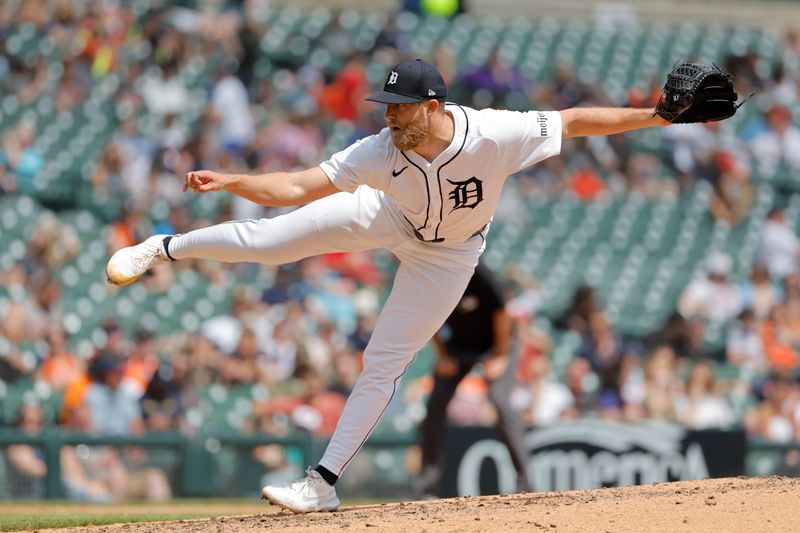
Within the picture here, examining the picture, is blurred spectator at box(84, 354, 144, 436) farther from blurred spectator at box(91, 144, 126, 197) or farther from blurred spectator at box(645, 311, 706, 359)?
blurred spectator at box(645, 311, 706, 359)

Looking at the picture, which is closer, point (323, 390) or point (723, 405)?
point (323, 390)

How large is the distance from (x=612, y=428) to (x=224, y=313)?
11.6 feet

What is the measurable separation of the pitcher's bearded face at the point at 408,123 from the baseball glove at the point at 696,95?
3.08 ft

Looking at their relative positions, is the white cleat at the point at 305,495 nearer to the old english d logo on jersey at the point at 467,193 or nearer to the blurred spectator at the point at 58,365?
the old english d logo on jersey at the point at 467,193

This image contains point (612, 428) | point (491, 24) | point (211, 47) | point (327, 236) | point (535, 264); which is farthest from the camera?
point (491, 24)

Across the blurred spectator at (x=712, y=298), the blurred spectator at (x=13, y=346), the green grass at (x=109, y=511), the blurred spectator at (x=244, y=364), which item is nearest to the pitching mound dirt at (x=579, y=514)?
the green grass at (x=109, y=511)

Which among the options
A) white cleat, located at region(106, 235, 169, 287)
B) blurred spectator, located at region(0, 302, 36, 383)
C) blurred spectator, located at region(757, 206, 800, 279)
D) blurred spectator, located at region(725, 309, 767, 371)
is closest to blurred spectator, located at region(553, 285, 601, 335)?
blurred spectator, located at region(725, 309, 767, 371)

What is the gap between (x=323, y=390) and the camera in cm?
1004

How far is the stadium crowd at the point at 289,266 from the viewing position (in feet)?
32.0

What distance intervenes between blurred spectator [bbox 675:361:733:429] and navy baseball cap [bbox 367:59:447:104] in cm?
640

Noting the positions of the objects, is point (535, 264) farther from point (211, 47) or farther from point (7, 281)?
point (7, 281)

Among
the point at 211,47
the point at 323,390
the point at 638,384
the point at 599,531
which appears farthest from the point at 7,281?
the point at 599,531

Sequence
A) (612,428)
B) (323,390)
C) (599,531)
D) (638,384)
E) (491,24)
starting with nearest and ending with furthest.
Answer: (599,531) → (612,428) → (323,390) → (638,384) → (491,24)

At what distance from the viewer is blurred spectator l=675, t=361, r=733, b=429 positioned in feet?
35.2
